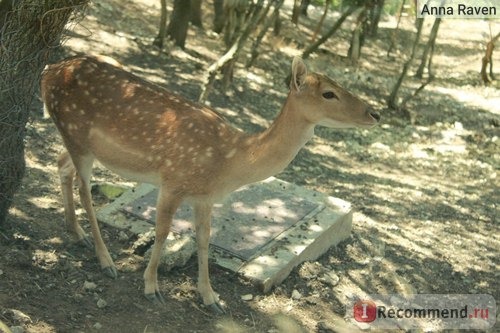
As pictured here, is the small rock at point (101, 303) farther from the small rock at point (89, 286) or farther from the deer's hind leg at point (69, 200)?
the deer's hind leg at point (69, 200)

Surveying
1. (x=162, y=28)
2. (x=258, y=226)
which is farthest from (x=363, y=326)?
(x=162, y=28)

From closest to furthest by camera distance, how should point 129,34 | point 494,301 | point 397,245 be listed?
1. point 494,301
2. point 397,245
3. point 129,34

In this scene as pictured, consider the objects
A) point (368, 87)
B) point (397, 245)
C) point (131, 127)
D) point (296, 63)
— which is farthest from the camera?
point (368, 87)

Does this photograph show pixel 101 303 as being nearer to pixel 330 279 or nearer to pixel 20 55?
pixel 20 55

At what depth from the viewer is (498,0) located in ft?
48.6

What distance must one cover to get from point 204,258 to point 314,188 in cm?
321

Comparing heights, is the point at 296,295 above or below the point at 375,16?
below

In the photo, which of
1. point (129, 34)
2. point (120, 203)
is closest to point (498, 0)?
point (129, 34)

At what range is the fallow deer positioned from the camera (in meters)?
5.16

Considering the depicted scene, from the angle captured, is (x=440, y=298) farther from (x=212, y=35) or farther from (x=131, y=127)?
(x=212, y=35)

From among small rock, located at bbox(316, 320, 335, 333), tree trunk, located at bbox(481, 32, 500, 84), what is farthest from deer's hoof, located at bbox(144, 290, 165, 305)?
tree trunk, located at bbox(481, 32, 500, 84)

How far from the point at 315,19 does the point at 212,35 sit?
7022 millimetres

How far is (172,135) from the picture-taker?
5.39m

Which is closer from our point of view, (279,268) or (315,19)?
(279,268)
